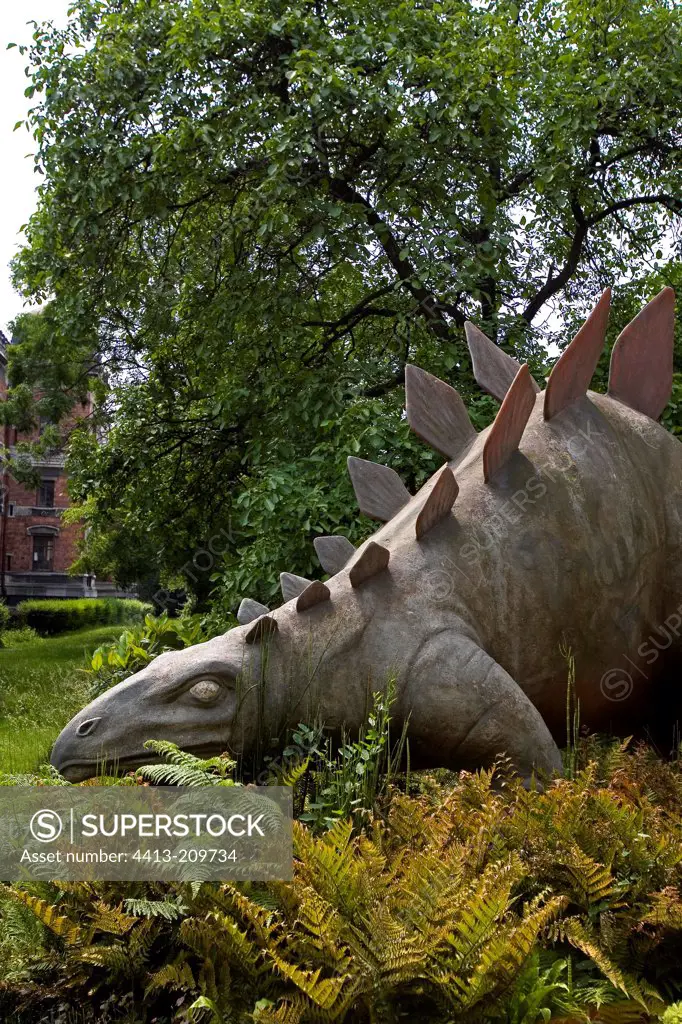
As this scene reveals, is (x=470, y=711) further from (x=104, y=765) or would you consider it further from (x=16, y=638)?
(x=16, y=638)

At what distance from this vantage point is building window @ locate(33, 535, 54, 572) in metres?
47.0

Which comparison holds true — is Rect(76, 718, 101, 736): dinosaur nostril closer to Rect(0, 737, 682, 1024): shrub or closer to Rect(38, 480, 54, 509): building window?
Rect(0, 737, 682, 1024): shrub

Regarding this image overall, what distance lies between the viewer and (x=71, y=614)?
35062 millimetres

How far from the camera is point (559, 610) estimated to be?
4637mm

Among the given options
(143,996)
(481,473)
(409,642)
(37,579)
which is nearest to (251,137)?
(481,473)

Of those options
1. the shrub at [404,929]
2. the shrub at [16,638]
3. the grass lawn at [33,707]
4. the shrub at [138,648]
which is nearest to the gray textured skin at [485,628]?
the shrub at [404,929]

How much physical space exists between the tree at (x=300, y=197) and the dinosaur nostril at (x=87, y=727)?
16.0 ft

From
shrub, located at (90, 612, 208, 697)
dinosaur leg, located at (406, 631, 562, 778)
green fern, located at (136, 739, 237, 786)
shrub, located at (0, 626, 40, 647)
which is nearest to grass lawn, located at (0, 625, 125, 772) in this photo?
shrub, located at (90, 612, 208, 697)

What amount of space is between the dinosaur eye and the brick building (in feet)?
136

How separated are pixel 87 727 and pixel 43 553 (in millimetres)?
45620

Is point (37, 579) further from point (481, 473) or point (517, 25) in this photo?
point (481, 473)

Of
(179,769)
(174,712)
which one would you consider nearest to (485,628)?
(174,712)

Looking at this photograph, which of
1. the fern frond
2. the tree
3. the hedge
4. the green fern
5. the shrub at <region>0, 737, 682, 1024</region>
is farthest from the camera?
the hedge

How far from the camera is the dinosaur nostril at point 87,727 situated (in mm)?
3842
